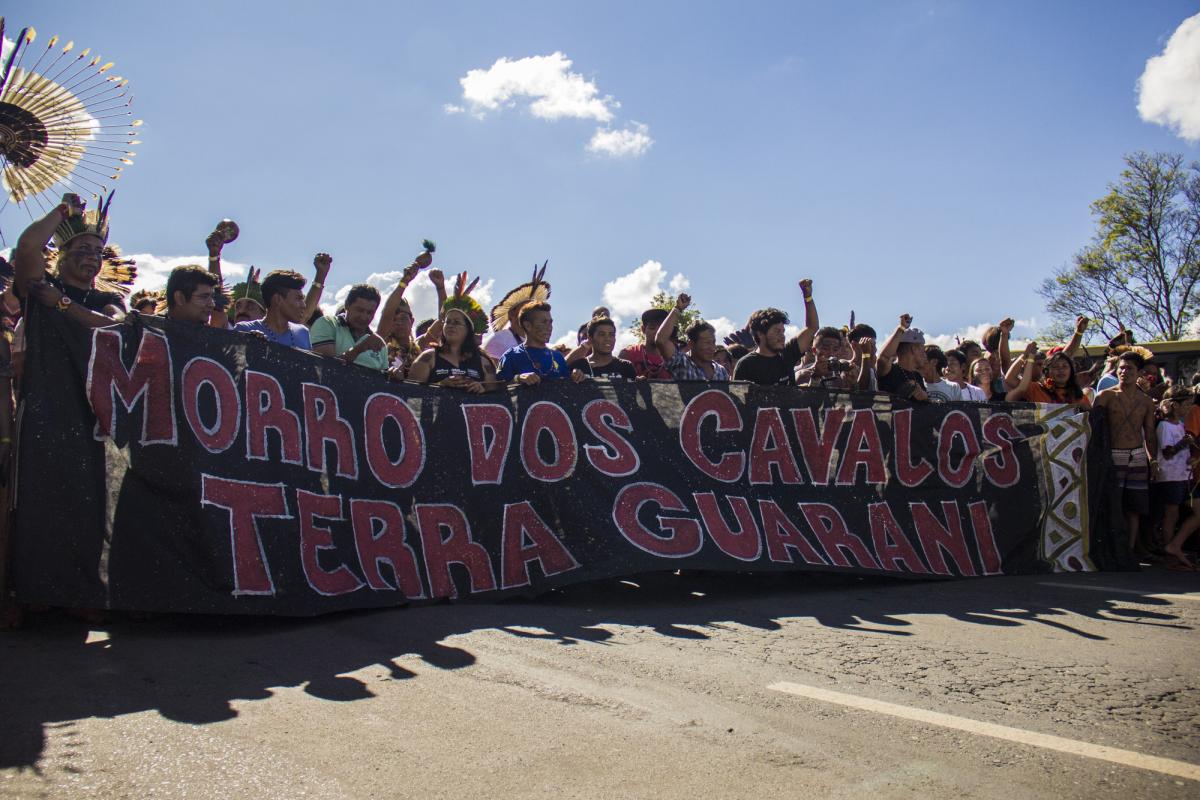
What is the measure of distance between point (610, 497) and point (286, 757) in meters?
3.62

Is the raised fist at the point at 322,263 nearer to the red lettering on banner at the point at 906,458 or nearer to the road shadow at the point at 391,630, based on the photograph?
the road shadow at the point at 391,630

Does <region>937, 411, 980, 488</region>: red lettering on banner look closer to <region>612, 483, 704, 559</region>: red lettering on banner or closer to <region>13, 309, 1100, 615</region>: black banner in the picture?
<region>13, 309, 1100, 615</region>: black banner

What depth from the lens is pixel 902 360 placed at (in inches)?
323

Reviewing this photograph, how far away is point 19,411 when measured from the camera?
15.4 feet

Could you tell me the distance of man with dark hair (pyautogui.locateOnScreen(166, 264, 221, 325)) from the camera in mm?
5379

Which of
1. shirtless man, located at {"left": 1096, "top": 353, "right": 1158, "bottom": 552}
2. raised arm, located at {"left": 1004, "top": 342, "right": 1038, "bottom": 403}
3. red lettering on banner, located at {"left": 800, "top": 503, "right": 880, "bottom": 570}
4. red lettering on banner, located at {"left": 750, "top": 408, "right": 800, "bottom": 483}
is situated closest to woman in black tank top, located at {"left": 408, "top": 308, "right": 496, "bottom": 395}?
red lettering on banner, located at {"left": 750, "top": 408, "right": 800, "bottom": 483}

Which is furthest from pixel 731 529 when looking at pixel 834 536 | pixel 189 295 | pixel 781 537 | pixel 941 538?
pixel 189 295

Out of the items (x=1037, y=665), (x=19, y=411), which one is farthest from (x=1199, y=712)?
(x=19, y=411)

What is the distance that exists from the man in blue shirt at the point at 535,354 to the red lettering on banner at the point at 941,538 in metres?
3.08

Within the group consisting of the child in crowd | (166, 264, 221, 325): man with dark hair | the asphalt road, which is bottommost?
the asphalt road

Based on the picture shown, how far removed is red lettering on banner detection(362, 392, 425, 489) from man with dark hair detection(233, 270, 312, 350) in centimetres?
87

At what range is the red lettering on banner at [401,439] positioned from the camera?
5.70 meters

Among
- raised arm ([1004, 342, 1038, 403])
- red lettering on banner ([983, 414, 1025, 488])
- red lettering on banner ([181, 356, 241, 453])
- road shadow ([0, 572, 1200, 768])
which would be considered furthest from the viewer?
raised arm ([1004, 342, 1038, 403])

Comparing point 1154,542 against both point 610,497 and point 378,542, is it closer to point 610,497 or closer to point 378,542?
point 610,497
